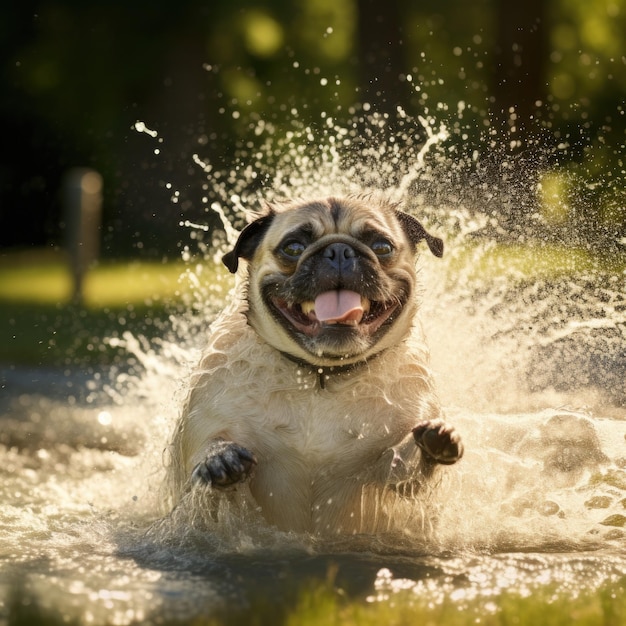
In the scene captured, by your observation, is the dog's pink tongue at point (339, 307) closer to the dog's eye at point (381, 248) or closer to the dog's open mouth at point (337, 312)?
the dog's open mouth at point (337, 312)

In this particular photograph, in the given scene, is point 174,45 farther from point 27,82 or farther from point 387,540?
point 387,540

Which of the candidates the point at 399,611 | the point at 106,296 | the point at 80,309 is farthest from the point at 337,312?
the point at 106,296

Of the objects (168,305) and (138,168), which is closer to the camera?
(168,305)

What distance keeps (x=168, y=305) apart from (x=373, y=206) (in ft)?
41.0

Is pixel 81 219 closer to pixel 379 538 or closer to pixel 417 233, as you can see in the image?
pixel 417 233

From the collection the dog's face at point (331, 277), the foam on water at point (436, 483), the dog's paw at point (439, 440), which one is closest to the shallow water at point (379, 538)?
the foam on water at point (436, 483)

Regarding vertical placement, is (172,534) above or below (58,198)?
below

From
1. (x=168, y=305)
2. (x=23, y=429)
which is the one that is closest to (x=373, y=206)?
(x=23, y=429)

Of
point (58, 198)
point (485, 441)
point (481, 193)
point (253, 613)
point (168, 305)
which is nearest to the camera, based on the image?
point (253, 613)

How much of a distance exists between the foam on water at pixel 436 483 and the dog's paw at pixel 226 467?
Result: 28cm

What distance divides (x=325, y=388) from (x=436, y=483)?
66 centimetres

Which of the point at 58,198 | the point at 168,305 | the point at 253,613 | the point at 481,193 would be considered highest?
the point at 58,198

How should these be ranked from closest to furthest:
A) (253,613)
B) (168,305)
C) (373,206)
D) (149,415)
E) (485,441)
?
1. (253,613)
2. (373,206)
3. (485,441)
4. (149,415)
5. (168,305)

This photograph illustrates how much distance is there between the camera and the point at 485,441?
6.61 metres
